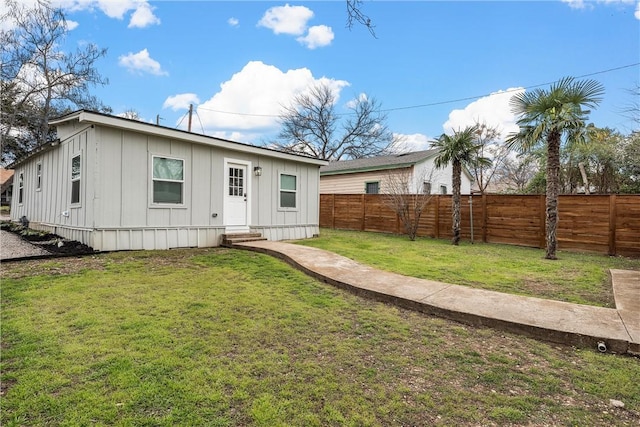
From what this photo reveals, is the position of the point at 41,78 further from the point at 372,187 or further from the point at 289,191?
the point at 372,187

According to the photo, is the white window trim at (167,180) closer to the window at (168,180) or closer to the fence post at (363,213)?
the window at (168,180)

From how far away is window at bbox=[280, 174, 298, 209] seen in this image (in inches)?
397

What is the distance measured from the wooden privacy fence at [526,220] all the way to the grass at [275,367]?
25.8 feet

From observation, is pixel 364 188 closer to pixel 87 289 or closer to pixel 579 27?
pixel 579 27

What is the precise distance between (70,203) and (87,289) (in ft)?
16.1

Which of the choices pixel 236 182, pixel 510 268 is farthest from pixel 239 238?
pixel 510 268

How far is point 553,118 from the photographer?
7.39 m

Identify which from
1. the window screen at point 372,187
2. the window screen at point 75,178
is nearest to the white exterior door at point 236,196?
the window screen at point 75,178

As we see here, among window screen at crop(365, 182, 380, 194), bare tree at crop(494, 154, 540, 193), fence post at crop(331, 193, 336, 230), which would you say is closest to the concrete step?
fence post at crop(331, 193, 336, 230)

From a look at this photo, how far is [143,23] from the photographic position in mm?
8766

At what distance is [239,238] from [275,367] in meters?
6.43

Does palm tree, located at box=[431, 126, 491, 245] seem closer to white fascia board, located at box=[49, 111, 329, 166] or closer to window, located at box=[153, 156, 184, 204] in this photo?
white fascia board, located at box=[49, 111, 329, 166]

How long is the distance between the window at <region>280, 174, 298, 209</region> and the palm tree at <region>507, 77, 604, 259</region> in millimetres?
6170

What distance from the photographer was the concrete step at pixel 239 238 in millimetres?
8344
